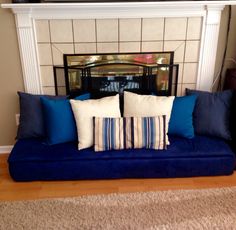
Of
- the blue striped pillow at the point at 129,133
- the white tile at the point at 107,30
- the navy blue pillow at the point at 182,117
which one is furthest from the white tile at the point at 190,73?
the white tile at the point at 107,30

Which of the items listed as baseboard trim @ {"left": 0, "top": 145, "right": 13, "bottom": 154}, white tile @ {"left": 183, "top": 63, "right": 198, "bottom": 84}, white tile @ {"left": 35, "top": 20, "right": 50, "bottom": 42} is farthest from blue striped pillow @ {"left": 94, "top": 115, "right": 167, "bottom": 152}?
baseboard trim @ {"left": 0, "top": 145, "right": 13, "bottom": 154}

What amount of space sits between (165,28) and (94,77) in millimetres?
780

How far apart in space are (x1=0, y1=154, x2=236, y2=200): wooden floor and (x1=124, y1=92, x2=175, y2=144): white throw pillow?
0.49m

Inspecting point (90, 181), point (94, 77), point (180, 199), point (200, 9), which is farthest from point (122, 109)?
point (200, 9)

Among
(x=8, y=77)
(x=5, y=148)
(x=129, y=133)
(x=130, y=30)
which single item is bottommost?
(x=5, y=148)

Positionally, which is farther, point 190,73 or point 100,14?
point 190,73

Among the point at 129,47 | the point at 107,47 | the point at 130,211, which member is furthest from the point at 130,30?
the point at 130,211

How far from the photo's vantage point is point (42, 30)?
2273 millimetres

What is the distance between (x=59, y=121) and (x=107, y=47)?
80 cm

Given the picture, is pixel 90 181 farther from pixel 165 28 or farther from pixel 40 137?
pixel 165 28

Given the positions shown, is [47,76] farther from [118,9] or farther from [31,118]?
[118,9]

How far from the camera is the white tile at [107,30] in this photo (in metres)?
2.28

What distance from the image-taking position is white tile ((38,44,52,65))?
7.66 feet

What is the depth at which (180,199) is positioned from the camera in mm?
1935
